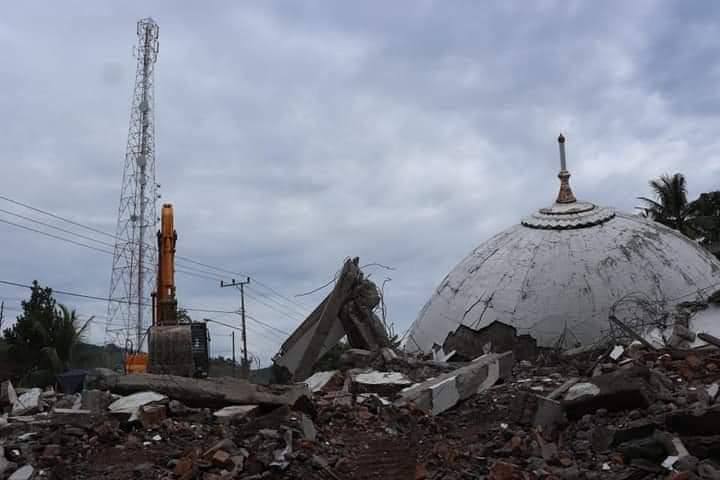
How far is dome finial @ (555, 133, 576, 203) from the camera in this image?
55.5ft

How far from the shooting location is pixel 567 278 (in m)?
14.5

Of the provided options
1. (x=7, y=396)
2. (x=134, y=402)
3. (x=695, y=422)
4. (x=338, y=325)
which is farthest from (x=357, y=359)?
(x=695, y=422)

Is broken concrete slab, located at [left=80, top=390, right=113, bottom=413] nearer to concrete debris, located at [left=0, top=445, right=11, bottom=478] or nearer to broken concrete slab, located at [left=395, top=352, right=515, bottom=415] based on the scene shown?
concrete debris, located at [left=0, top=445, right=11, bottom=478]

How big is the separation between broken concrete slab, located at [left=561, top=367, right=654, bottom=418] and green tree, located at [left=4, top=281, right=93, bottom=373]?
20.2 metres

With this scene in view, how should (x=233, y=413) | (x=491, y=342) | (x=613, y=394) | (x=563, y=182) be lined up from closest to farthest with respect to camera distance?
(x=613, y=394), (x=233, y=413), (x=491, y=342), (x=563, y=182)

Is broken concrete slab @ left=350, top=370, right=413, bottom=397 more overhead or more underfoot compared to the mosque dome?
more underfoot

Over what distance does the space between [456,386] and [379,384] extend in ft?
3.55

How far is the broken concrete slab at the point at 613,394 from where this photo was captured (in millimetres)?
7641

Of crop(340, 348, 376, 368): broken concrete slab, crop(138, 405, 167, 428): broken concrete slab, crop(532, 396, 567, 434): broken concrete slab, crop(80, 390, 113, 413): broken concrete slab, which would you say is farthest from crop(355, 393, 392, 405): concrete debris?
crop(80, 390, 113, 413): broken concrete slab

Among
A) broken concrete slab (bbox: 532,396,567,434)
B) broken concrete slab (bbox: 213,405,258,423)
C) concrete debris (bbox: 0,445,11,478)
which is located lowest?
concrete debris (bbox: 0,445,11,478)

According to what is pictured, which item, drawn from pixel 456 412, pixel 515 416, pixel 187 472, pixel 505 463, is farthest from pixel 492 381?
pixel 187 472

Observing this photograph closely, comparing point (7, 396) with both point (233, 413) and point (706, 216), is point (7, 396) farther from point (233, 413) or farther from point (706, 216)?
point (706, 216)

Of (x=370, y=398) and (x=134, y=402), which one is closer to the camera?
(x=134, y=402)

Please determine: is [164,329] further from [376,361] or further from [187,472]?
[187,472]
